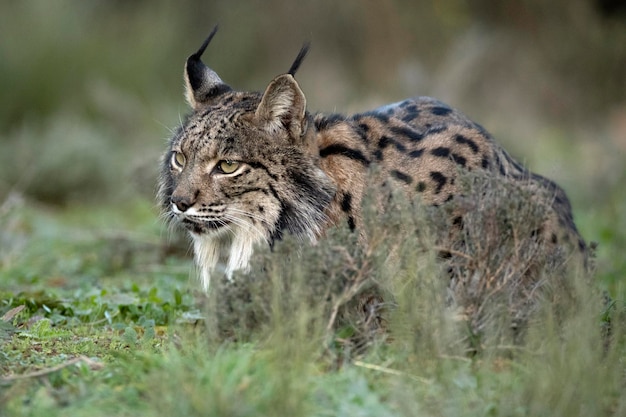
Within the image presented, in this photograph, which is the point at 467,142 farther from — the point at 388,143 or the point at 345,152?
the point at 345,152

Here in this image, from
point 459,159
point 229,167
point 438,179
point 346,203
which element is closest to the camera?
point 229,167

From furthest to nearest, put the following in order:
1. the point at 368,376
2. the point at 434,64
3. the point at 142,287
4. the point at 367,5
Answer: the point at 367,5, the point at 434,64, the point at 142,287, the point at 368,376

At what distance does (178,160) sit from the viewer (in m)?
5.68

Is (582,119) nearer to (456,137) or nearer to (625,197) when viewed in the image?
(625,197)

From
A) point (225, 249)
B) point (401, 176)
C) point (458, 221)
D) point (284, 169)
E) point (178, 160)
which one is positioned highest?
point (401, 176)

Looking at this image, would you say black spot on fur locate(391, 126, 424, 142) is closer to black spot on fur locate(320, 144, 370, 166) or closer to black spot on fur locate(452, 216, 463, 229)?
black spot on fur locate(320, 144, 370, 166)

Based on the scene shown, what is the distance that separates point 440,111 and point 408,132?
1.48 feet

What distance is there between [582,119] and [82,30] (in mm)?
8281

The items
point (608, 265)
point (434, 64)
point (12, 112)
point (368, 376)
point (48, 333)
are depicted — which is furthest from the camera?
point (434, 64)

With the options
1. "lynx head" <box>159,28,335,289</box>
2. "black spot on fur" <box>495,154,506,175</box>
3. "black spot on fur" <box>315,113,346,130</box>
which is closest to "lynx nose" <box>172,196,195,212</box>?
"lynx head" <box>159,28,335,289</box>

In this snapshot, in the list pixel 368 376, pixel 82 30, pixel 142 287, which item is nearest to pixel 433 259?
pixel 368 376

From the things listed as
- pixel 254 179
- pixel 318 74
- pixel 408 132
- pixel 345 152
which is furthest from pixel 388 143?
pixel 318 74

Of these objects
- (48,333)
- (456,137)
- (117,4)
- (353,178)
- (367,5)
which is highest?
(367,5)

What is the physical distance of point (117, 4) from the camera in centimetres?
2031
